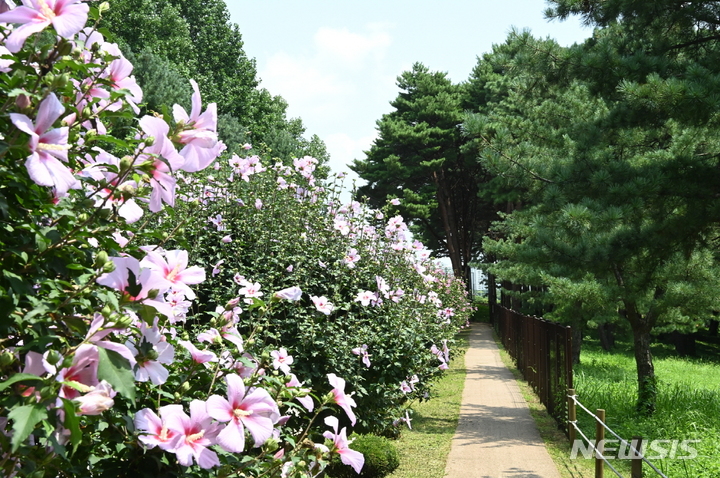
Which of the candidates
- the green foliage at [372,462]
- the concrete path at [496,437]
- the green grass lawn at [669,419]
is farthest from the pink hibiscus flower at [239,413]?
the green grass lawn at [669,419]

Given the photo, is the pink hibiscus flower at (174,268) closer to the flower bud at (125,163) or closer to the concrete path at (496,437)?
the flower bud at (125,163)

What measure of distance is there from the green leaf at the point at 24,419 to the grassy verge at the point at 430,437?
4.85 m

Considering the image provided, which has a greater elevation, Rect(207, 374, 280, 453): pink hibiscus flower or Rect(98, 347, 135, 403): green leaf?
Rect(98, 347, 135, 403): green leaf

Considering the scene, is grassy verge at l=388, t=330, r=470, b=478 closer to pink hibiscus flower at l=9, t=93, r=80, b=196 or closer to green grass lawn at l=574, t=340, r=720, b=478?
green grass lawn at l=574, t=340, r=720, b=478

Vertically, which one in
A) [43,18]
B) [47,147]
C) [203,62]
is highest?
[203,62]

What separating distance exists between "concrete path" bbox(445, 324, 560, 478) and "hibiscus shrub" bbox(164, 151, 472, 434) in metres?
0.88

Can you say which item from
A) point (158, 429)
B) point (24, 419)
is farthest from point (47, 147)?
point (158, 429)

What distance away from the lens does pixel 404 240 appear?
6656mm

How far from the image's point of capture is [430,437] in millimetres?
7172

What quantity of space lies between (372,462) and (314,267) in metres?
1.72

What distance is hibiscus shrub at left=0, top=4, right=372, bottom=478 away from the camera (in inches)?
44.9

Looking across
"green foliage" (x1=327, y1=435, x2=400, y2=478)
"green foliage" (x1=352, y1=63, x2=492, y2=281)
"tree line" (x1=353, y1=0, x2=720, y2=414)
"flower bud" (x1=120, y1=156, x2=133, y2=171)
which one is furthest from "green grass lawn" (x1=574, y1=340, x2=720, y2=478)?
"green foliage" (x1=352, y1=63, x2=492, y2=281)

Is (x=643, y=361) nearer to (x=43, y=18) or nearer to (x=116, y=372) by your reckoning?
(x=116, y=372)

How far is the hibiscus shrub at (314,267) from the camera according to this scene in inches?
195
